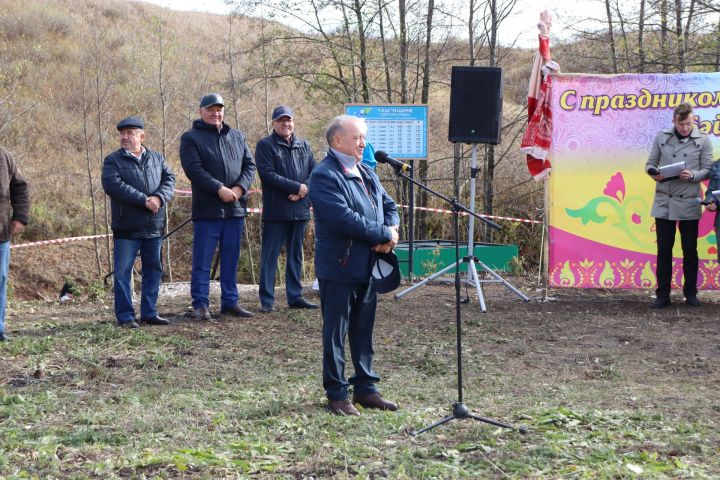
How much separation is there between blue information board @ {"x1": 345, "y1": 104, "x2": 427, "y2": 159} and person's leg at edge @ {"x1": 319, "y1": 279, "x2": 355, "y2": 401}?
21.2ft

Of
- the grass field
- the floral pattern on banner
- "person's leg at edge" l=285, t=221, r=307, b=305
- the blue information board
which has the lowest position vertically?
the grass field

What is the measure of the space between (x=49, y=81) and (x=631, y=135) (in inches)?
848

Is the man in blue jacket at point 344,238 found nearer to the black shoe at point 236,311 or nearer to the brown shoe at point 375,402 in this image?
the brown shoe at point 375,402

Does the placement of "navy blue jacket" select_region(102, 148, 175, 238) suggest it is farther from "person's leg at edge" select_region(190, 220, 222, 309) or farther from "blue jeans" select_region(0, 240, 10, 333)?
"blue jeans" select_region(0, 240, 10, 333)

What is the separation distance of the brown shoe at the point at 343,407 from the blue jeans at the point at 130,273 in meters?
3.70

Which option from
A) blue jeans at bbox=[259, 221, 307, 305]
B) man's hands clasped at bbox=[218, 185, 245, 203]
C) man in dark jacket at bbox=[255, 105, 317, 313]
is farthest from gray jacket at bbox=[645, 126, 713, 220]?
man's hands clasped at bbox=[218, 185, 245, 203]

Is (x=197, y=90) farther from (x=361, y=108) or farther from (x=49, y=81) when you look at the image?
(x=49, y=81)

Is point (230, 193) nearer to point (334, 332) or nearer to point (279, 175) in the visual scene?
point (279, 175)

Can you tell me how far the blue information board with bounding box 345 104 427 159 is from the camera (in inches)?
450

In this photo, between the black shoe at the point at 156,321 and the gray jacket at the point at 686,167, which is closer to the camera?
the black shoe at the point at 156,321

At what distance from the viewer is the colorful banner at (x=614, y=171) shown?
9781 mm

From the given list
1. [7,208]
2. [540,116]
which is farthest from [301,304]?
[540,116]

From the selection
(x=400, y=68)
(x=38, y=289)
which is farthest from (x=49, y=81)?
(x=400, y=68)

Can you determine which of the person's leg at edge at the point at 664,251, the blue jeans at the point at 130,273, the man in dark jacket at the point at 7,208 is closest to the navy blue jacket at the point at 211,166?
the blue jeans at the point at 130,273
